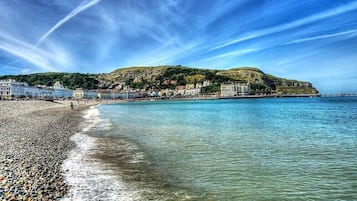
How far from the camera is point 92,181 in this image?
26.2 ft

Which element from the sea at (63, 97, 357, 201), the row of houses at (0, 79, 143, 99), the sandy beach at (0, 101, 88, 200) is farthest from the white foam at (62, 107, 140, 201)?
the row of houses at (0, 79, 143, 99)

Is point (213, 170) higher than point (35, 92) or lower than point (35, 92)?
lower

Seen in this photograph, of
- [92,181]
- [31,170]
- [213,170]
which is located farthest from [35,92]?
[213,170]

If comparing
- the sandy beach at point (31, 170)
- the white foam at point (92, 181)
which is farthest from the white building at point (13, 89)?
the white foam at point (92, 181)

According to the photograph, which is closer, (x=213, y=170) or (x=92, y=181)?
(x=92, y=181)

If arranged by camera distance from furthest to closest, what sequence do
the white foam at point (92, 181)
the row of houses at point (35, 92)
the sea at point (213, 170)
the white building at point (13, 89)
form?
the row of houses at point (35, 92) → the white building at point (13, 89) → the sea at point (213, 170) → the white foam at point (92, 181)

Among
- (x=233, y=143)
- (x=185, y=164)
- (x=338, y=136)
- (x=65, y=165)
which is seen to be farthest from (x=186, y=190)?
(x=338, y=136)

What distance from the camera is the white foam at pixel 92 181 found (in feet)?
22.4

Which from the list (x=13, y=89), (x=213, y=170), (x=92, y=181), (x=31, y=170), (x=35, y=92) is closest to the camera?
(x=92, y=181)

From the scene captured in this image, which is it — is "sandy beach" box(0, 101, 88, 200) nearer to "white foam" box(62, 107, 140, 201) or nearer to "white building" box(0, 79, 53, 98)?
"white foam" box(62, 107, 140, 201)

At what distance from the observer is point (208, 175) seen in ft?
28.4

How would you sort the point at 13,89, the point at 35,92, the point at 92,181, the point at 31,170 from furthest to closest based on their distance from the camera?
the point at 35,92 → the point at 13,89 → the point at 31,170 → the point at 92,181

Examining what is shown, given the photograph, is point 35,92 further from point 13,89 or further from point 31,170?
point 31,170

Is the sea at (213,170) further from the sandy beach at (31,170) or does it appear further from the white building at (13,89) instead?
the white building at (13,89)
